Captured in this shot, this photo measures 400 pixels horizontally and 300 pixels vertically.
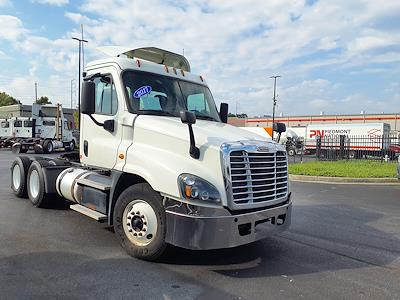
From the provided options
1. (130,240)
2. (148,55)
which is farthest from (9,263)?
(148,55)

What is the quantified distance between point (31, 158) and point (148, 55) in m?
4.32

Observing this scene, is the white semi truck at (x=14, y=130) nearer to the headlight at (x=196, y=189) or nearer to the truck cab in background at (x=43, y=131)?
the truck cab in background at (x=43, y=131)

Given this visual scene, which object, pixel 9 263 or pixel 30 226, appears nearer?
pixel 9 263

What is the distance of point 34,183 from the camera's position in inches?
338

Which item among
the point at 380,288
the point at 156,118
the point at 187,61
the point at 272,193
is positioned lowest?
the point at 380,288

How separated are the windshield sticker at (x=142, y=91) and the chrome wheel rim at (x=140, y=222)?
165cm

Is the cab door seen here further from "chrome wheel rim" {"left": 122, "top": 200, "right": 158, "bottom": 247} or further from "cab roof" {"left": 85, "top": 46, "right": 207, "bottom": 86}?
"chrome wheel rim" {"left": 122, "top": 200, "right": 158, "bottom": 247}

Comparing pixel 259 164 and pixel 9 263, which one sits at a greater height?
pixel 259 164

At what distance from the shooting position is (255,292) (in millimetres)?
4223

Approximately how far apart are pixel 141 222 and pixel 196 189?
3.42 feet

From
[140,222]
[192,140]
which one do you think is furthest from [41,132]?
[192,140]

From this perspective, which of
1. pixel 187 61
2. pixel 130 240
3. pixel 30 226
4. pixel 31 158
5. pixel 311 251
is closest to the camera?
pixel 130 240

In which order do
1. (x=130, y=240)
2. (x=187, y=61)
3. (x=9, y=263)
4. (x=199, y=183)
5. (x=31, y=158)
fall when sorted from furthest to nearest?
(x=31, y=158), (x=187, y=61), (x=130, y=240), (x=9, y=263), (x=199, y=183)

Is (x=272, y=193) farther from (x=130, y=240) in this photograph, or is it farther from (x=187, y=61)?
(x=187, y=61)
